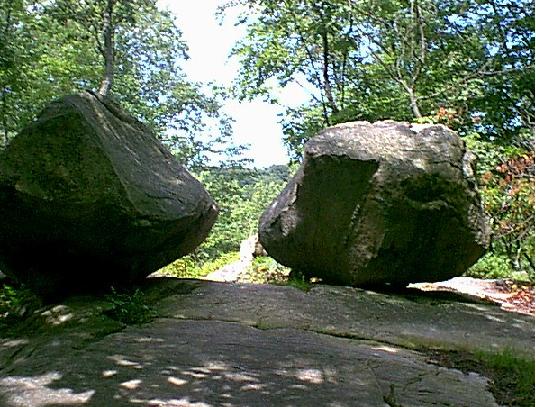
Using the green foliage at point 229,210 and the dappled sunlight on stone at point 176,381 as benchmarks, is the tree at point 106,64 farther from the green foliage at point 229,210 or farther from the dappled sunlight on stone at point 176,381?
the dappled sunlight on stone at point 176,381

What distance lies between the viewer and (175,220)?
232 inches

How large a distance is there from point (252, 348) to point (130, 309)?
154cm

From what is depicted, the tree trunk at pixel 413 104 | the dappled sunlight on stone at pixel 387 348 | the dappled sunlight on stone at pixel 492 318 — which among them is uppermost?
the tree trunk at pixel 413 104

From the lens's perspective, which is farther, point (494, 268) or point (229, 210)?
point (229, 210)

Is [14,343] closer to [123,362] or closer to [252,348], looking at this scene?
[123,362]

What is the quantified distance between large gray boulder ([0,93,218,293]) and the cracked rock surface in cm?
50

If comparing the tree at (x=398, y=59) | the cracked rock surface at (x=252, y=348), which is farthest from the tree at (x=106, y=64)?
the cracked rock surface at (x=252, y=348)

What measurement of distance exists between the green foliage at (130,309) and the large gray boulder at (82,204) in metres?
0.45

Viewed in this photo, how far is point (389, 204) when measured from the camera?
648 centimetres

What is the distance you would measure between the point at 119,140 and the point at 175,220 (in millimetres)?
1038

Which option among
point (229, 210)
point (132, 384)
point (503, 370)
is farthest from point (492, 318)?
point (229, 210)

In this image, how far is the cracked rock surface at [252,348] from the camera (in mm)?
3305

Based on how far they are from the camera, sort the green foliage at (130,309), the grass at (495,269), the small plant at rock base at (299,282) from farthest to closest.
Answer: the grass at (495,269)
the small plant at rock base at (299,282)
the green foliage at (130,309)

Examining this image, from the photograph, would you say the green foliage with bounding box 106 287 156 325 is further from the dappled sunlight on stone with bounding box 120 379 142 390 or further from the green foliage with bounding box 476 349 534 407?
the green foliage with bounding box 476 349 534 407
